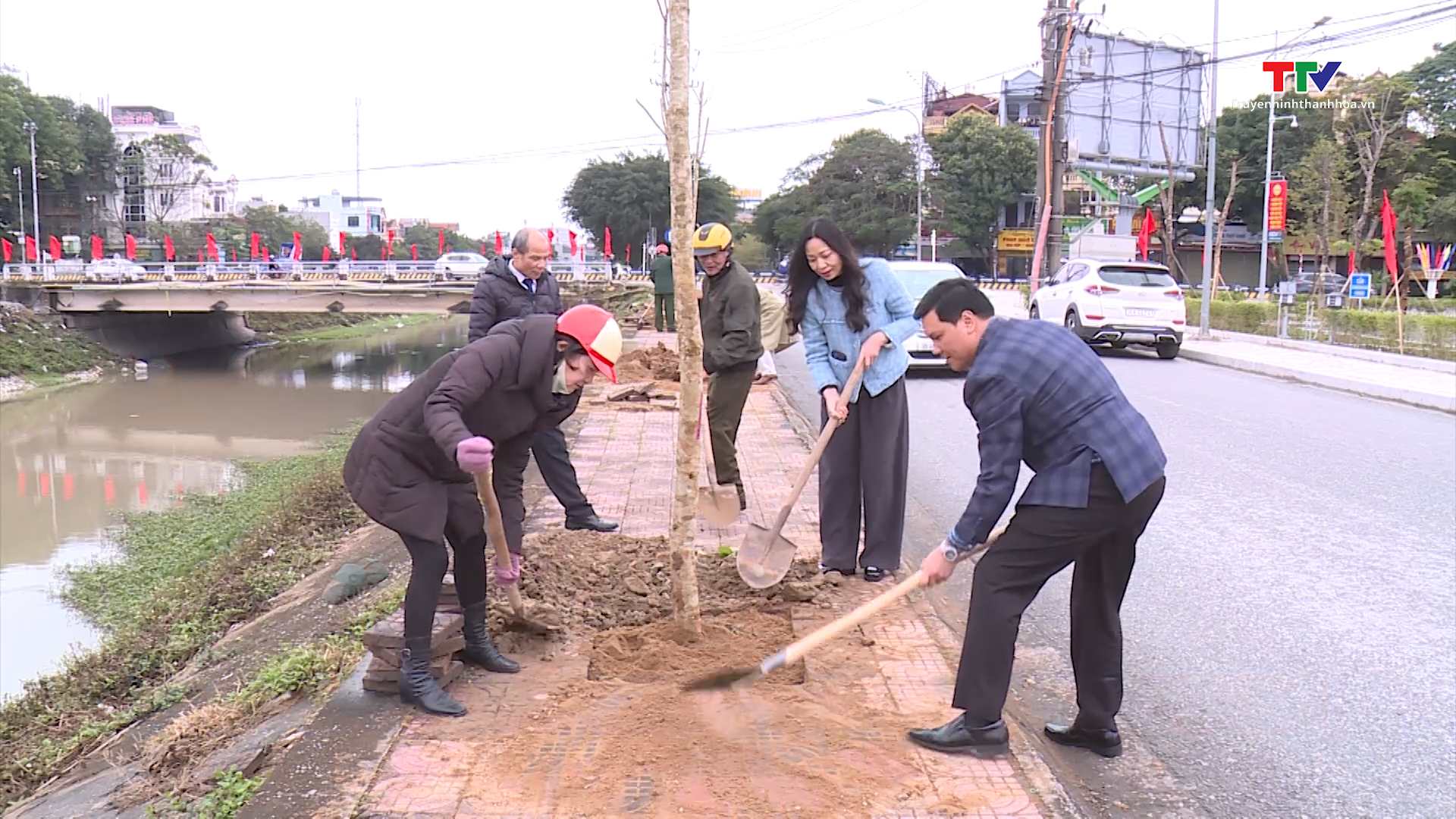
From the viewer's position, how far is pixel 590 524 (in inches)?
243

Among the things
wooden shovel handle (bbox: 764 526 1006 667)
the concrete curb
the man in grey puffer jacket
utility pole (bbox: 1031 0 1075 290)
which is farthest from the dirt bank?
wooden shovel handle (bbox: 764 526 1006 667)

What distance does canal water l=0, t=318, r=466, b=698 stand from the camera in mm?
10219

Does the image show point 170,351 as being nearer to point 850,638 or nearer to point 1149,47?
point 1149,47

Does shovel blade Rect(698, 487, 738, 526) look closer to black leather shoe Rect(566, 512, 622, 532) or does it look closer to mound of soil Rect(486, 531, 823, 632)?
mound of soil Rect(486, 531, 823, 632)

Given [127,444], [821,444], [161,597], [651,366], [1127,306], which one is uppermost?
[1127,306]

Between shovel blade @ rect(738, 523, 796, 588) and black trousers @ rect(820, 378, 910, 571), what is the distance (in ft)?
1.33

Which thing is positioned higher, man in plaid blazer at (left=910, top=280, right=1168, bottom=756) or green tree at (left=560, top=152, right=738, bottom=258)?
green tree at (left=560, top=152, right=738, bottom=258)

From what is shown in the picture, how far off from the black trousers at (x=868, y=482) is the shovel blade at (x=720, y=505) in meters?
0.84

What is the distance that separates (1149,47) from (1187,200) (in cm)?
2540

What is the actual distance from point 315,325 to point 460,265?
38.2ft

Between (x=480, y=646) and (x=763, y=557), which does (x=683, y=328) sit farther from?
(x=480, y=646)

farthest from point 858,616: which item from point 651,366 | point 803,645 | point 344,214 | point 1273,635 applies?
point 344,214

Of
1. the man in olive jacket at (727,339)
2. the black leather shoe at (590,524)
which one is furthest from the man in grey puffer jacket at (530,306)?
the man in olive jacket at (727,339)

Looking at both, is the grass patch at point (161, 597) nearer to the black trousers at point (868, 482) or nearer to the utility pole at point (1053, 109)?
the black trousers at point (868, 482)
